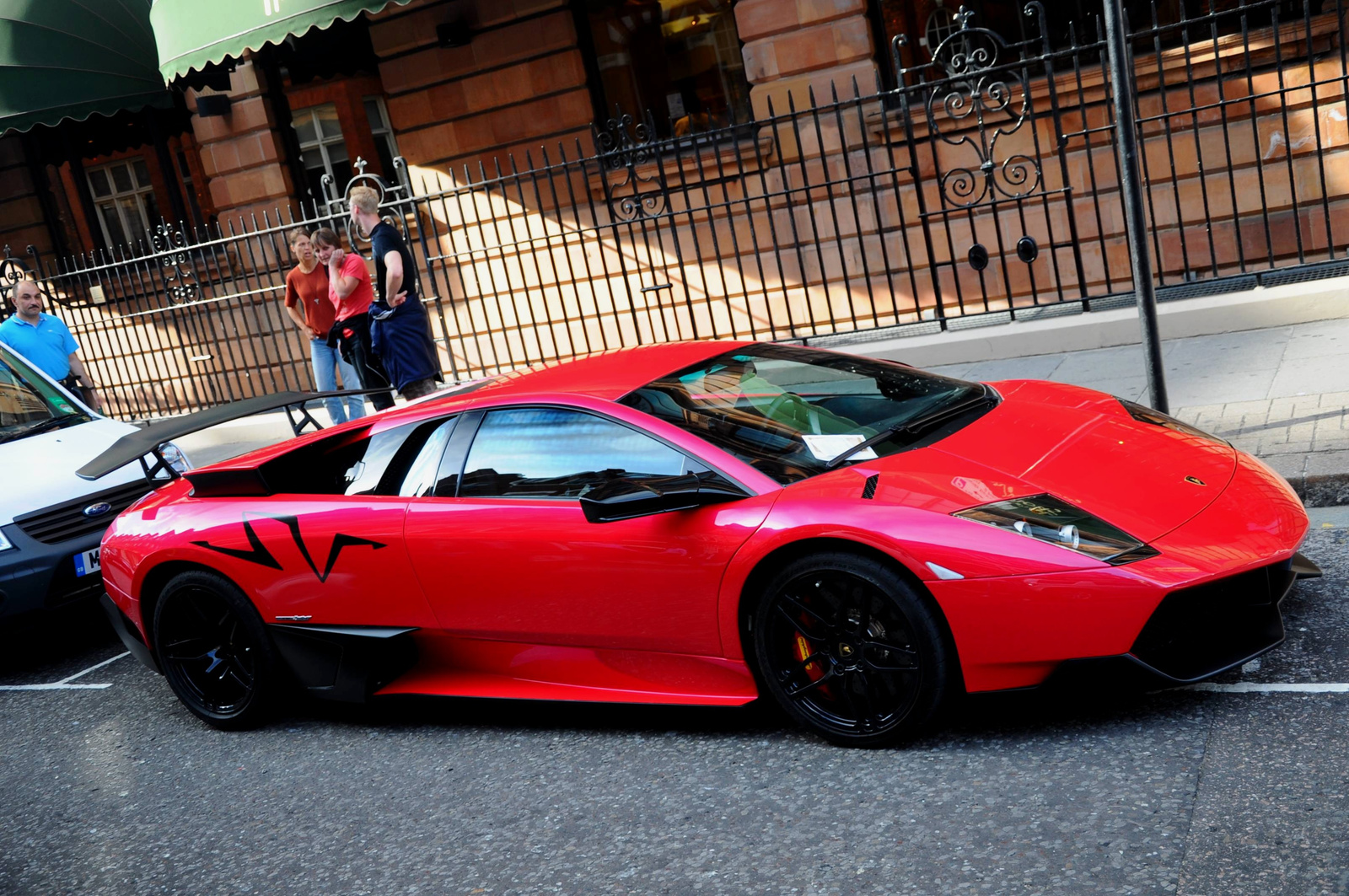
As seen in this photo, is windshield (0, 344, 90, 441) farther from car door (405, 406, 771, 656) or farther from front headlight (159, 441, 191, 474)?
car door (405, 406, 771, 656)

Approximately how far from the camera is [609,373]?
4660 mm

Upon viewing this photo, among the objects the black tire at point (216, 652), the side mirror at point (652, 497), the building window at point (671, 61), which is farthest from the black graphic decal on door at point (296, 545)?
the building window at point (671, 61)

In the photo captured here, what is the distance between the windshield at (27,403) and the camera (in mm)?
7414

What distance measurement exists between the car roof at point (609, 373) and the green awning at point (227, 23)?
7.40 metres

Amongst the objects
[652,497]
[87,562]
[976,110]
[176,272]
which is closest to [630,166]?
[976,110]

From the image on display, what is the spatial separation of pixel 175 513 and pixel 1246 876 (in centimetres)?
415

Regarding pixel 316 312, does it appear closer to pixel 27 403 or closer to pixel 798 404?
pixel 27 403

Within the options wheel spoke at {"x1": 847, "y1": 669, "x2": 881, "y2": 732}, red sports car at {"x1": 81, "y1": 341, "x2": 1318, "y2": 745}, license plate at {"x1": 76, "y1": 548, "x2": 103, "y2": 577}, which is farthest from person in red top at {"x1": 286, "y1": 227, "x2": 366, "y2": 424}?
wheel spoke at {"x1": 847, "y1": 669, "x2": 881, "y2": 732}

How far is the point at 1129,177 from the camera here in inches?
238

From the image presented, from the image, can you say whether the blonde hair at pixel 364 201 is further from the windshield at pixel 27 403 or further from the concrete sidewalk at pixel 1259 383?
the concrete sidewalk at pixel 1259 383

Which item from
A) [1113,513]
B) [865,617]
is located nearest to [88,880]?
[865,617]

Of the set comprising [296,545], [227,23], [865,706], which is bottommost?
[865,706]

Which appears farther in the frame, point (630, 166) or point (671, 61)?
point (671, 61)

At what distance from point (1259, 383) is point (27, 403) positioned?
7.12 metres
